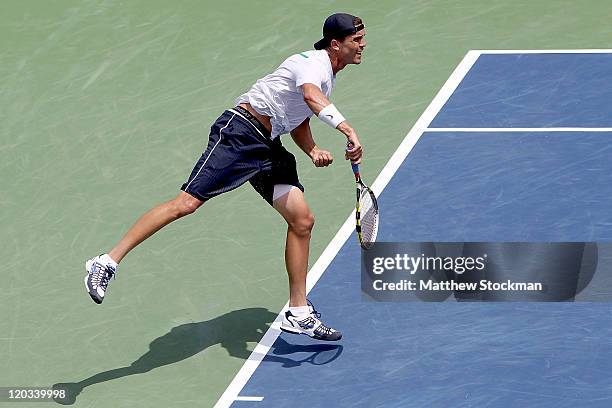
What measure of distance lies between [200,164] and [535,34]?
18.4ft

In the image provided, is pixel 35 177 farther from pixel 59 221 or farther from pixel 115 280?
pixel 115 280

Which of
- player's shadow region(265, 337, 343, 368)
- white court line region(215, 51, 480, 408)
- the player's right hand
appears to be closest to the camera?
the player's right hand

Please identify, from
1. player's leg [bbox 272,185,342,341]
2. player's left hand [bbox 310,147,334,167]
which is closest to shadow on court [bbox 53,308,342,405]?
player's leg [bbox 272,185,342,341]

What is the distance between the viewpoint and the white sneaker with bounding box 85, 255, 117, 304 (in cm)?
1061

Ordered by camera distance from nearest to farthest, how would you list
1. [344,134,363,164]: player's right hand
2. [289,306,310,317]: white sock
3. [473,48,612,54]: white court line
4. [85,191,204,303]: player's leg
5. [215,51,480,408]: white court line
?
1. [344,134,363,164]: player's right hand
2. [85,191,204,303]: player's leg
3. [215,51,480,408]: white court line
4. [289,306,310,317]: white sock
5. [473,48,612,54]: white court line

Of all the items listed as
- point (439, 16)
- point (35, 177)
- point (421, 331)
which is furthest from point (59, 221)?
point (439, 16)

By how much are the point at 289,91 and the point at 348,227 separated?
195 centimetres

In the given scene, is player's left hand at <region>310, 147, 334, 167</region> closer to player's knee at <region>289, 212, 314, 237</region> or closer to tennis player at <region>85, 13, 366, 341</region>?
tennis player at <region>85, 13, 366, 341</region>

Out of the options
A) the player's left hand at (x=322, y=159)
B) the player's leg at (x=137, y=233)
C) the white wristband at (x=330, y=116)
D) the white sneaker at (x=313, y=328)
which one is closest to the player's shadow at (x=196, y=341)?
the white sneaker at (x=313, y=328)

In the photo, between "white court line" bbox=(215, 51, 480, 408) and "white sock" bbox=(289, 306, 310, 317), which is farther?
"white sock" bbox=(289, 306, 310, 317)

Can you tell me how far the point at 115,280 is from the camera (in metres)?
12.2

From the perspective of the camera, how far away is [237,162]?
11086 mm

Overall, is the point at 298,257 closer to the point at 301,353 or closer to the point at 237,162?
the point at 301,353

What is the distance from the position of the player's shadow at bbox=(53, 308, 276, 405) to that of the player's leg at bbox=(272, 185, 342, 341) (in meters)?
0.41
